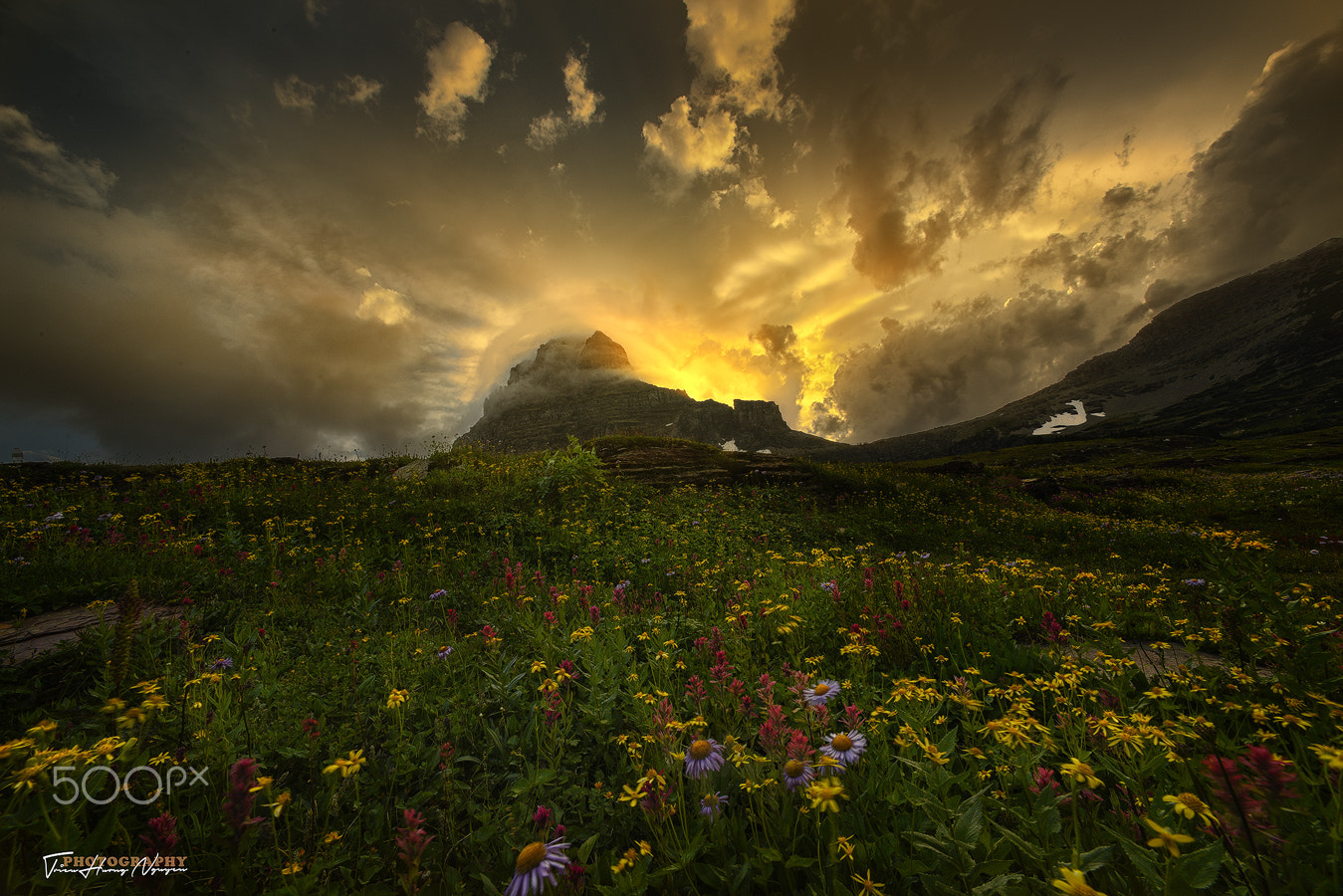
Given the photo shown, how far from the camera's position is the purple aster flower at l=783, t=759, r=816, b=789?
2146 millimetres

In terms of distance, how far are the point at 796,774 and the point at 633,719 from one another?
1.24 m

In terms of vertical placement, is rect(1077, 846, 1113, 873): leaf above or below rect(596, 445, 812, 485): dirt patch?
below

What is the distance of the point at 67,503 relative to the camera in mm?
9258

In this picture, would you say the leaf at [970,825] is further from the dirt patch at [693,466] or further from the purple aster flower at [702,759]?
the dirt patch at [693,466]

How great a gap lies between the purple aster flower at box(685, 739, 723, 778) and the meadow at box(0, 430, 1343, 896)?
0.03 meters

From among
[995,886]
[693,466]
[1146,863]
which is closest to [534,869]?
[995,886]

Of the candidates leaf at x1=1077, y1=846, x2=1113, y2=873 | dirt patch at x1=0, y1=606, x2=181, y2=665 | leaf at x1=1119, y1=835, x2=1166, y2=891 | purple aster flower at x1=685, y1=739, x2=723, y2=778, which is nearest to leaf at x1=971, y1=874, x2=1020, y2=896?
leaf at x1=1077, y1=846, x2=1113, y2=873

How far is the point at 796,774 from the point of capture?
2172 millimetres

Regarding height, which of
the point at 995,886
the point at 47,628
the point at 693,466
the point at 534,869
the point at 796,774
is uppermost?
the point at 693,466

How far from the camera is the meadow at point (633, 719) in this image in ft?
6.38

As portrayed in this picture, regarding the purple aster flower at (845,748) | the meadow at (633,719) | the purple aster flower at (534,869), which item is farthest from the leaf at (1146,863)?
the purple aster flower at (534,869)

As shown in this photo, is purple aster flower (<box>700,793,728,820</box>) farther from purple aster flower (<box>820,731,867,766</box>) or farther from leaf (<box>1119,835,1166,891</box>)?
leaf (<box>1119,835,1166,891</box>)

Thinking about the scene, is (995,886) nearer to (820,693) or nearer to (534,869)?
(820,693)

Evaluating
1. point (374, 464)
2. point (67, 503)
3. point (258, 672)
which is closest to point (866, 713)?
point (258, 672)
